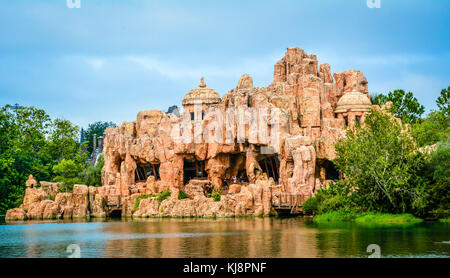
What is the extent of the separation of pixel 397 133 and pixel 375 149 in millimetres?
1688

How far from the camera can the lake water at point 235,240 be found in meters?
24.0

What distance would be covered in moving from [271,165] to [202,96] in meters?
9.60

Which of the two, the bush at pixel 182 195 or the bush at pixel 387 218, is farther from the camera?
the bush at pixel 182 195

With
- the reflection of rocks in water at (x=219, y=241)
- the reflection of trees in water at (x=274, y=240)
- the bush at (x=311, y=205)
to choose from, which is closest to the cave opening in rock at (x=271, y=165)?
the bush at (x=311, y=205)

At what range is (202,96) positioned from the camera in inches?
2275

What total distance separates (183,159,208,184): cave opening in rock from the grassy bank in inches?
669

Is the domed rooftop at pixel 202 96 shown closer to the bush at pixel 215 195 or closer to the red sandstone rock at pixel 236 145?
the red sandstone rock at pixel 236 145

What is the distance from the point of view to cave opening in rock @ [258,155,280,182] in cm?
5288

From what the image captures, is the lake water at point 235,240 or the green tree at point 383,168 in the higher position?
the green tree at point 383,168

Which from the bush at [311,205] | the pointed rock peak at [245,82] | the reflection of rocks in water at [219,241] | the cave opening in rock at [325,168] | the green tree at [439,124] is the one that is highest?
the pointed rock peak at [245,82]

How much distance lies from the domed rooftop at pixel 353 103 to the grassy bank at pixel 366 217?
15027 mm

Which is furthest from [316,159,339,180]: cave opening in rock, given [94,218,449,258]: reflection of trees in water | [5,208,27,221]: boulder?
[5,208,27,221]: boulder
